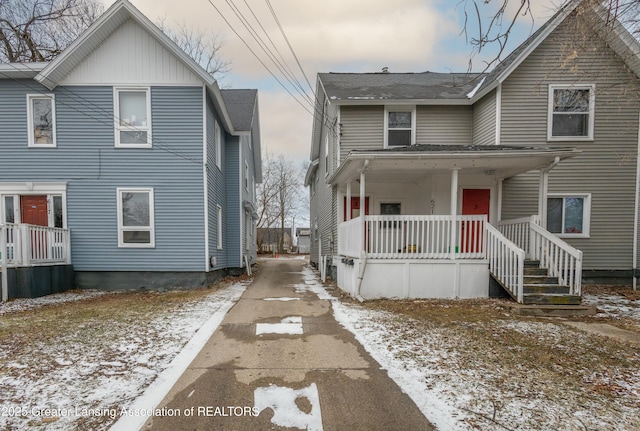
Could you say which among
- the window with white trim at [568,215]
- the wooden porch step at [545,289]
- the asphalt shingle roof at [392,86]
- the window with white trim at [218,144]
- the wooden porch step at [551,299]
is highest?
the asphalt shingle roof at [392,86]

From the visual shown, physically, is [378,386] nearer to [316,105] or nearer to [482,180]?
[482,180]

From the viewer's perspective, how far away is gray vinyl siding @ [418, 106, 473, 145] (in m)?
10.2

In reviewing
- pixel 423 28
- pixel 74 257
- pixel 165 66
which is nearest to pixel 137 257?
pixel 74 257

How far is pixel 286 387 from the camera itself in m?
3.06

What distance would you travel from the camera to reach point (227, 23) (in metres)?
7.39

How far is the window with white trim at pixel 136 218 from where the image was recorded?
8.98 metres

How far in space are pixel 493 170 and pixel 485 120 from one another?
2.06 metres


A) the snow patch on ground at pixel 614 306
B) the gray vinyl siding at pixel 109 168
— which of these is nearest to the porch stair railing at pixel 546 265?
the snow patch on ground at pixel 614 306

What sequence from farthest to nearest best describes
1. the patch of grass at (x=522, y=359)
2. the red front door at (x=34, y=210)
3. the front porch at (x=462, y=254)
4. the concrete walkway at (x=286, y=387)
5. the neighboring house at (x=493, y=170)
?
1. the red front door at (x=34, y=210)
2. the neighboring house at (x=493, y=170)
3. the front porch at (x=462, y=254)
4. the patch of grass at (x=522, y=359)
5. the concrete walkway at (x=286, y=387)

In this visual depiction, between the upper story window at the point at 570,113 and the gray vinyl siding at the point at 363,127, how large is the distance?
4902 millimetres

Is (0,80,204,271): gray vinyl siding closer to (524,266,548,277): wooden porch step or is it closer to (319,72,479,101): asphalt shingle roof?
(319,72,479,101): asphalt shingle roof

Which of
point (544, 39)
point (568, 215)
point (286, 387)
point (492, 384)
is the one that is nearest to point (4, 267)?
point (286, 387)

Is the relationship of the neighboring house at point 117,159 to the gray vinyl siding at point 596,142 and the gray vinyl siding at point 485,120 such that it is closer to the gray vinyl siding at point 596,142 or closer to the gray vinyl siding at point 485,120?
the gray vinyl siding at point 485,120

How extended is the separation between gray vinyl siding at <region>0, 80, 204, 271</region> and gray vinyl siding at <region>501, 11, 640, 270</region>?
926 centimetres
